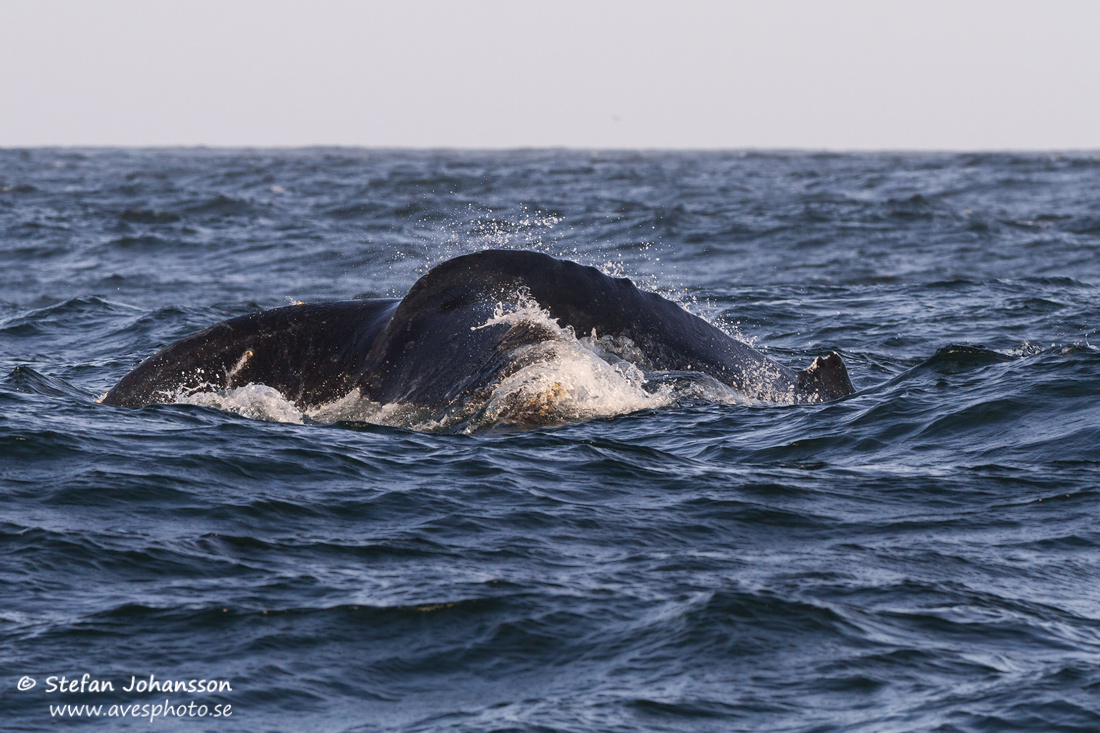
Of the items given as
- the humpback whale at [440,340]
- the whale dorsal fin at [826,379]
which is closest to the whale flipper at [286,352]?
the humpback whale at [440,340]

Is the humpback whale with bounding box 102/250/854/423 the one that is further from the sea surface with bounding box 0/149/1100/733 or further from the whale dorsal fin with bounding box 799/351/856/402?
the whale dorsal fin with bounding box 799/351/856/402

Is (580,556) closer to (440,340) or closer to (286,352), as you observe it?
(440,340)

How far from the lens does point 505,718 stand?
17.8ft

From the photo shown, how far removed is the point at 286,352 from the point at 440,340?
124 centimetres

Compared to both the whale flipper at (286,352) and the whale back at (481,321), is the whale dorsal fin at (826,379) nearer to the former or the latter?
the whale back at (481,321)

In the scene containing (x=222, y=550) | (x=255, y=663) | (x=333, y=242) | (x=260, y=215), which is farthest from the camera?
(x=260, y=215)

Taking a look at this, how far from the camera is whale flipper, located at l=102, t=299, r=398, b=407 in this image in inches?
410

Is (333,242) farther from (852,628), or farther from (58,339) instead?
(852,628)

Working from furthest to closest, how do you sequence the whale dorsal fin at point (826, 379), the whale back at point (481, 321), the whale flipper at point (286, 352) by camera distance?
the whale dorsal fin at point (826, 379) → the whale flipper at point (286, 352) → the whale back at point (481, 321)

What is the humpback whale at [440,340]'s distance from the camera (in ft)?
33.2

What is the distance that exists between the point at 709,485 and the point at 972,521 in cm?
160

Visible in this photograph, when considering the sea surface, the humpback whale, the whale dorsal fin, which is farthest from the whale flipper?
the whale dorsal fin

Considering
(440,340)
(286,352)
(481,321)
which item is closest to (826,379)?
(481,321)

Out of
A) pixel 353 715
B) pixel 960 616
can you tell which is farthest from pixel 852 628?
pixel 353 715
